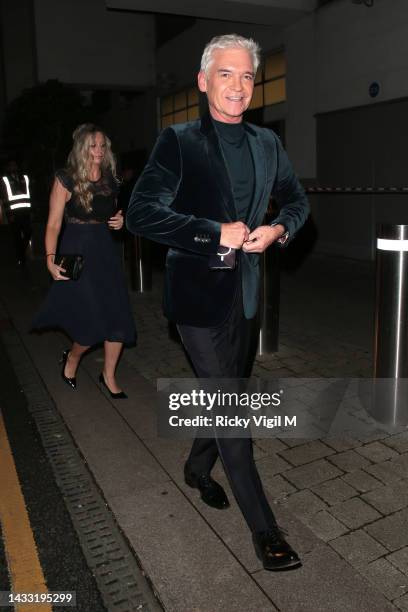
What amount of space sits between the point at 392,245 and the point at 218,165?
173 centimetres

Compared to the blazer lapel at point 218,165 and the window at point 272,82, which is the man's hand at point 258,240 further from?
the window at point 272,82

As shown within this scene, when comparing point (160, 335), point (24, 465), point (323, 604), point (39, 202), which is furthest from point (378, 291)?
point (39, 202)

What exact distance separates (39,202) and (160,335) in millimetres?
12581

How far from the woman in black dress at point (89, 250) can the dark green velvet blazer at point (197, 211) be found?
6.13ft

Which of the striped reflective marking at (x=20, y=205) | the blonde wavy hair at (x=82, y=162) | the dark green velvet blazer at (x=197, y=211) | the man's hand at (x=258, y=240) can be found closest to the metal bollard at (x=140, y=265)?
the striped reflective marking at (x=20, y=205)

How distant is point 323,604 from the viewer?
7.80 feet

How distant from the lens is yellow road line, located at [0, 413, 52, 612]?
2.56 metres

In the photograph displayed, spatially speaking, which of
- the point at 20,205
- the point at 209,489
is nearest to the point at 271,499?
the point at 209,489

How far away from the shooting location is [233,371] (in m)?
2.74

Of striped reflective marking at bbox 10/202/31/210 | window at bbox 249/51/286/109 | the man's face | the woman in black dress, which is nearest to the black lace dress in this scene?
the woman in black dress

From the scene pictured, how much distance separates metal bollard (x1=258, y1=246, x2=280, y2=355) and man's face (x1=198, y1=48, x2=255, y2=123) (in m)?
2.84

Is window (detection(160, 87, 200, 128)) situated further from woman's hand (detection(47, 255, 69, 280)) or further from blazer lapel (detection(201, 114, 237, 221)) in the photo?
blazer lapel (detection(201, 114, 237, 221))

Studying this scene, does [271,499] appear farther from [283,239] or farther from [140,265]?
[140,265]

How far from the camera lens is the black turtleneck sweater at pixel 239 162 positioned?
252 centimetres
